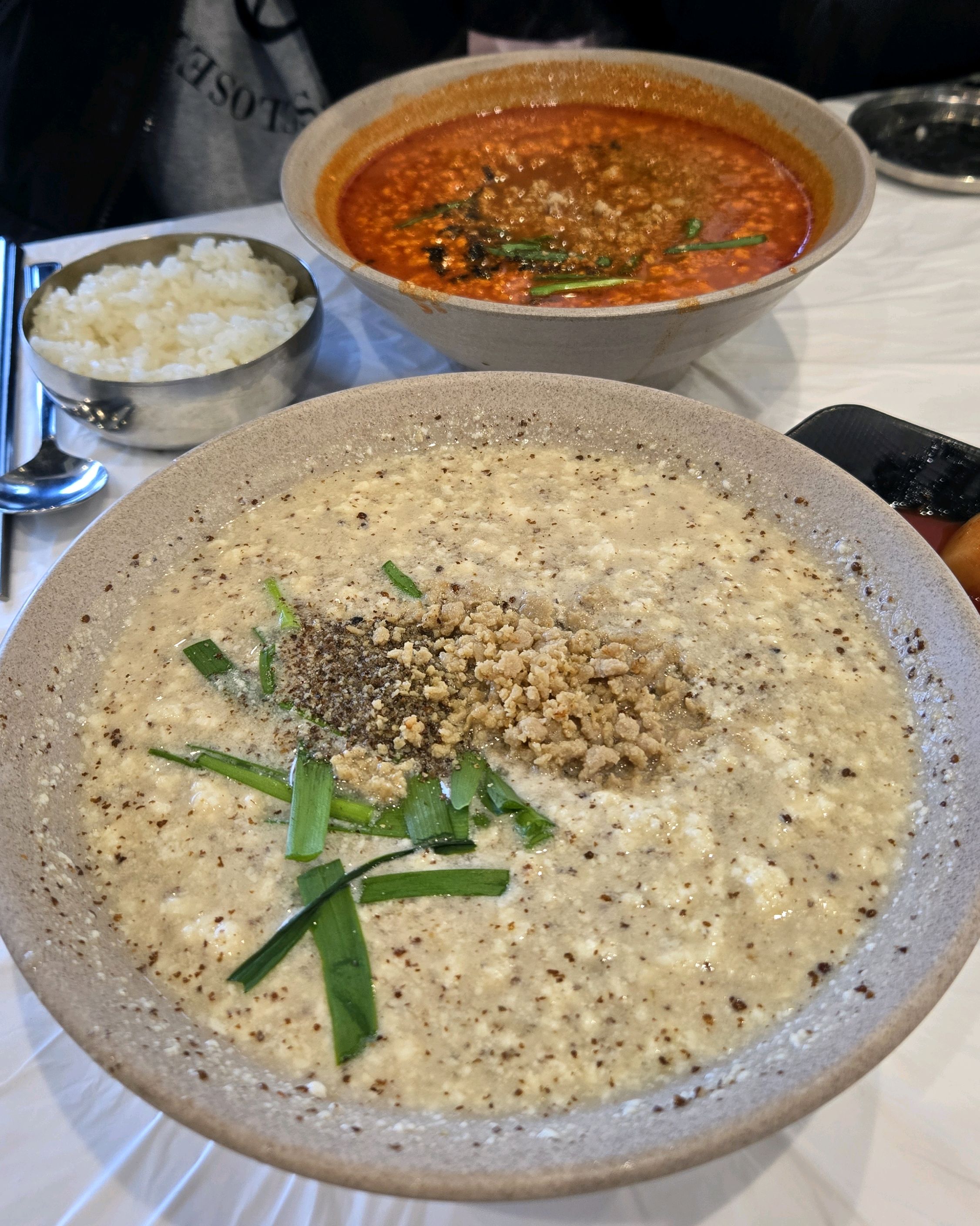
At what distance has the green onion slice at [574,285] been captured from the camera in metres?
1.69

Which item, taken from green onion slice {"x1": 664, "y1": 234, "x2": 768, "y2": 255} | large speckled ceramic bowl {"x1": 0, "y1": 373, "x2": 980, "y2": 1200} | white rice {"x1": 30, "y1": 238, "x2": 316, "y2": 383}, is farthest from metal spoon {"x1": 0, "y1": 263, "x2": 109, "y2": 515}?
green onion slice {"x1": 664, "y1": 234, "x2": 768, "y2": 255}

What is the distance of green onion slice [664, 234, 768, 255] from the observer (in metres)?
1.81

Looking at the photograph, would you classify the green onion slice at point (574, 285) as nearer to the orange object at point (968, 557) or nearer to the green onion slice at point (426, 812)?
the orange object at point (968, 557)

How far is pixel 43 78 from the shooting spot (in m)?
2.61

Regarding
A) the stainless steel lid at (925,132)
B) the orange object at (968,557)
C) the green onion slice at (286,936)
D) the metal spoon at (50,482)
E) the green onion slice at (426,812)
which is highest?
the stainless steel lid at (925,132)

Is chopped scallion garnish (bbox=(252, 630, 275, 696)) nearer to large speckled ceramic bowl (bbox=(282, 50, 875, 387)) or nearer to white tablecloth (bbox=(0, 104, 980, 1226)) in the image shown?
white tablecloth (bbox=(0, 104, 980, 1226))

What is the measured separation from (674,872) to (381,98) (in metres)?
1.91

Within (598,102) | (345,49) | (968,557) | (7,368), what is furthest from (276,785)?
(345,49)

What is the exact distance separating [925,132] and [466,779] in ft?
8.07

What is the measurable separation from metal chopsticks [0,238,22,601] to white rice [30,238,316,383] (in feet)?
0.61

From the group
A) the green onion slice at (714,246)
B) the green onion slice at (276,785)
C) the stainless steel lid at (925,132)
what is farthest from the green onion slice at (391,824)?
the stainless steel lid at (925,132)

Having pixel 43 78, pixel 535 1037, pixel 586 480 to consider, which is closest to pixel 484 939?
pixel 535 1037

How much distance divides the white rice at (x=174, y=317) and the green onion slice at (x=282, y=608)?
53cm

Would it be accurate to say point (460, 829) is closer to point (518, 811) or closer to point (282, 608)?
point (518, 811)
